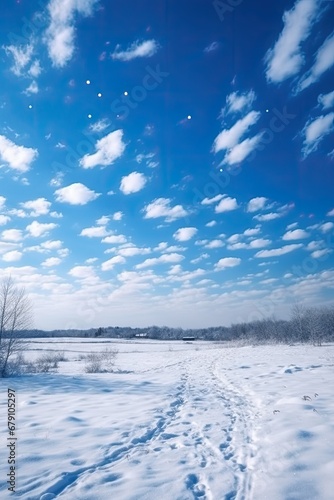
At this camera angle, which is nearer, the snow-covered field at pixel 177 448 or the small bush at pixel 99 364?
the snow-covered field at pixel 177 448

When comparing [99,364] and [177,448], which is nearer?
[177,448]

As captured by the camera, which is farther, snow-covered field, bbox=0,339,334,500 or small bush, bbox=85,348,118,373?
small bush, bbox=85,348,118,373

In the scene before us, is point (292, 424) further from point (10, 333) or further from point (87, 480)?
point (10, 333)

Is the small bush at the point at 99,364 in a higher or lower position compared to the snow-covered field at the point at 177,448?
lower

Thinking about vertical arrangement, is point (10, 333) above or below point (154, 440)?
above

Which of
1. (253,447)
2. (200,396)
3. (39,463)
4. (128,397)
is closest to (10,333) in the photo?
(128,397)

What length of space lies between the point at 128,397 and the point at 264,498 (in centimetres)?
867

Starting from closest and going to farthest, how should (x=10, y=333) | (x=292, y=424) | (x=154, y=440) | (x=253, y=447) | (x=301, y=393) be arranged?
1. (x=253, y=447)
2. (x=154, y=440)
3. (x=292, y=424)
4. (x=301, y=393)
5. (x=10, y=333)

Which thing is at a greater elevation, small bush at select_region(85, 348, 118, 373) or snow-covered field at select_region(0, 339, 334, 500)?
snow-covered field at select_region(0, 339, 334, 500)

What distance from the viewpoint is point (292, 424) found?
6.62 m

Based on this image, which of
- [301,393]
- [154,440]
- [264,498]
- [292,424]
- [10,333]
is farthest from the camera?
[10,333]

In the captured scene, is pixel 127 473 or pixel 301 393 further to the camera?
pixel 301 393

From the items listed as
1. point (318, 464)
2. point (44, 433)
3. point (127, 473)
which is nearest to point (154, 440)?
point (127, 473)

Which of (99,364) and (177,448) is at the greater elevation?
(177,448)
